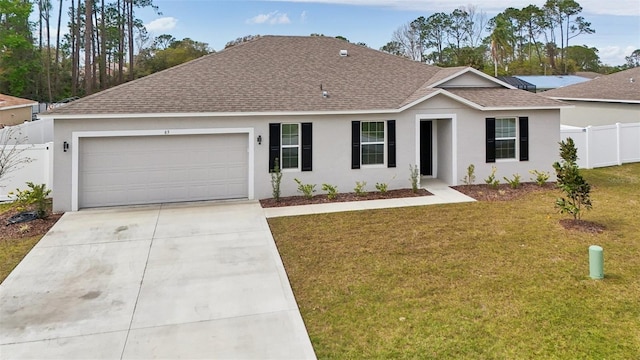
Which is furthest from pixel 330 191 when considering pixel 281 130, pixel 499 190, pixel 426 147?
pixel 499 190

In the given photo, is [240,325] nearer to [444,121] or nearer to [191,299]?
[191,299]

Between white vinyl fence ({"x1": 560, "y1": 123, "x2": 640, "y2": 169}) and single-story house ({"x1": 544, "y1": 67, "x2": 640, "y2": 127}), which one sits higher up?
single-story house ({"x1": 544, "y1": 67, "x2": 640, "y2": 127})

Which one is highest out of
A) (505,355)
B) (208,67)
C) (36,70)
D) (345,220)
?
(36,70)

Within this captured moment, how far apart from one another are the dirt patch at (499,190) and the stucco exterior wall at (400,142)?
51cm

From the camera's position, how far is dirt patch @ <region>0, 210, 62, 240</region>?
895 centimetres

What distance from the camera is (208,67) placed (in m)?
13.8

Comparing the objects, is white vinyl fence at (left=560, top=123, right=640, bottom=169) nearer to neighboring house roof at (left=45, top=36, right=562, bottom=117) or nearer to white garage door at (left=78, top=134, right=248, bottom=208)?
neighboring house roof at (left=45, top=36, right=562, bottom=117)

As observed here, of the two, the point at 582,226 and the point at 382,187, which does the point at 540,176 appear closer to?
the point at 582,226

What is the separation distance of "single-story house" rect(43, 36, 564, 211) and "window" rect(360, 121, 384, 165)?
0.03 m

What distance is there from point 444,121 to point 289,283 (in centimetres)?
943

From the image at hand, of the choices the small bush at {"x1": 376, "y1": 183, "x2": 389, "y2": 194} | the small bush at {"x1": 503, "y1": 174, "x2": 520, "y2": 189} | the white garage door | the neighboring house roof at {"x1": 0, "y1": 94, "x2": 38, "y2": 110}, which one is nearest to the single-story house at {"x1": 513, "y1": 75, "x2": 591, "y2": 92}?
the small bush at {"x1": 503, "y1": 174, "x2": 520, "y2": 189}

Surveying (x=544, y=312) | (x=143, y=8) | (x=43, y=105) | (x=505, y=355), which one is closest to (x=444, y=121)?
(x=544, y=312)

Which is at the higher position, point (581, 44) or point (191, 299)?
point (581, 44)

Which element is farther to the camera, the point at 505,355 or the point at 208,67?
the point at 208,67
